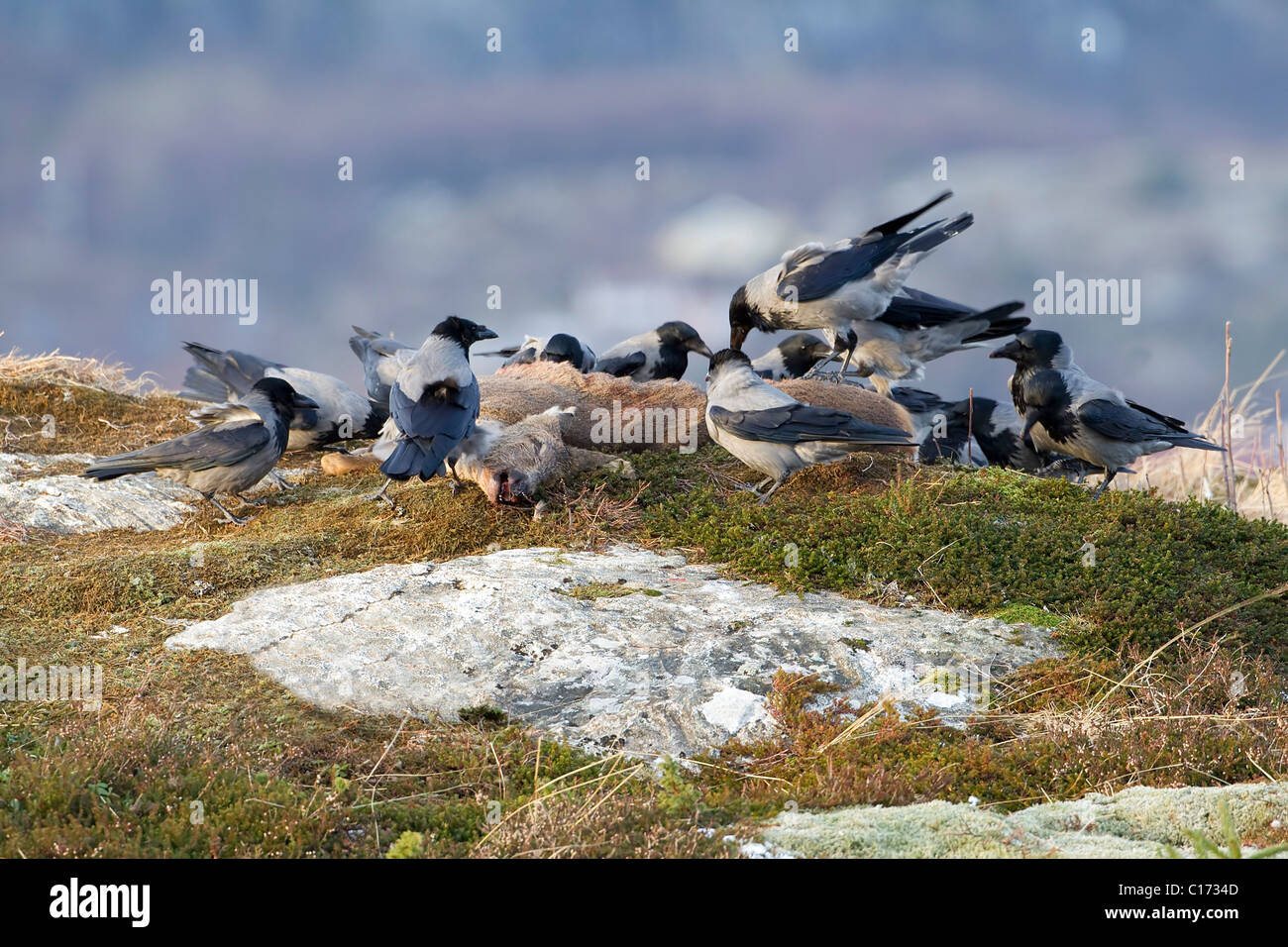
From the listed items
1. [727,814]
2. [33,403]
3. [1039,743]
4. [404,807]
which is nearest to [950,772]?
[1039,743]

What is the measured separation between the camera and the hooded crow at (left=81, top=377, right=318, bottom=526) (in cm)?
884

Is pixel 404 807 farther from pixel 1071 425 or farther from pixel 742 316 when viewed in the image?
pixel 742 316

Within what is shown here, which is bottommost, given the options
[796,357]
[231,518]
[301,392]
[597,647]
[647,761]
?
[647,761]

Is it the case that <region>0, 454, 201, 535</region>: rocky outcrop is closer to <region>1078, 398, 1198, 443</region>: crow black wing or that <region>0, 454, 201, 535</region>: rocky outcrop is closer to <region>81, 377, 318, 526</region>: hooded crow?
<region>81, 377, 318, 526</region>: hooded crow

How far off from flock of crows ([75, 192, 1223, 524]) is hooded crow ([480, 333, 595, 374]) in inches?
1.3

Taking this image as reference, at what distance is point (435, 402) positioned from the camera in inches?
334

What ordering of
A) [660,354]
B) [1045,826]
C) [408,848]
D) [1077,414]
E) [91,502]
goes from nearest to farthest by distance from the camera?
[408,848] < [1045,826] < [91,502] < [1077,414] < [660,354]

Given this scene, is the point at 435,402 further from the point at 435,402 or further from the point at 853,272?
the point at 853,272

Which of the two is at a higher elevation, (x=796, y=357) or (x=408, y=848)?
(x=796, y=357)

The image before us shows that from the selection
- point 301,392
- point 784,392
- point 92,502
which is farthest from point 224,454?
point 784,392

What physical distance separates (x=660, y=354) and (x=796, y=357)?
6.04 feet

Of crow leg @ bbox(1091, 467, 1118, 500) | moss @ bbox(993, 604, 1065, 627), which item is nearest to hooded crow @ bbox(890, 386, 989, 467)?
→ crow leg @ bbox(1091, 467, 1118, 500)

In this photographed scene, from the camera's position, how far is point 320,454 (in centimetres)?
1214

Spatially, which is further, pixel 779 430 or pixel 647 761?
pixel 779 430
